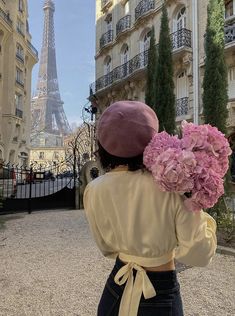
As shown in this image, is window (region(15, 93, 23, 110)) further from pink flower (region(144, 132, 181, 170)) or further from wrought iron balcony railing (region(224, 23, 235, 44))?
pink flower (region(144, 132, 181, 170))

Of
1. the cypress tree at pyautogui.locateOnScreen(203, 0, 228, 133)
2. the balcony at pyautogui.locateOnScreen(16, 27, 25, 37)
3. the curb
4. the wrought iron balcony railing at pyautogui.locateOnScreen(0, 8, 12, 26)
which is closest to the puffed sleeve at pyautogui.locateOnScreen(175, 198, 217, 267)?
the curb

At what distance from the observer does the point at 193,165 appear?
138cm

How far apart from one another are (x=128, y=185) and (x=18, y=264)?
4363mm

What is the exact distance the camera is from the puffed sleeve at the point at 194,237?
1.43 m

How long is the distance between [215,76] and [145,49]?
47.3ft

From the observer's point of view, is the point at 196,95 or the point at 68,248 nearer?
the point at 68,248

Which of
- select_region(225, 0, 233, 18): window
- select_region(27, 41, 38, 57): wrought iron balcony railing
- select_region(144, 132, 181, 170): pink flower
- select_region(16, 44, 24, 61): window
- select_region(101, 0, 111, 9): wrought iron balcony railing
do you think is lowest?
select_region(144, 132, 181, 170): pink flower

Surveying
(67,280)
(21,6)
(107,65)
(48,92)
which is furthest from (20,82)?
(48,92)

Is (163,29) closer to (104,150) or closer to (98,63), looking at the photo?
(104,150)

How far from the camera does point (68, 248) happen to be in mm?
6402

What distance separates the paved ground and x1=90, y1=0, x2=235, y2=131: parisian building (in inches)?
386

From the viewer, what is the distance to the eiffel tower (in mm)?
112938

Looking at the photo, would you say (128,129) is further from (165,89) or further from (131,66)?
(131,66)

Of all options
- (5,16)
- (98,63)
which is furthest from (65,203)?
(5,16)
